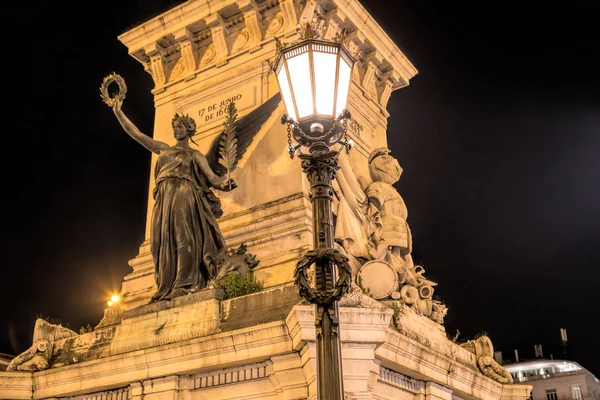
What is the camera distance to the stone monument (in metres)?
10.2

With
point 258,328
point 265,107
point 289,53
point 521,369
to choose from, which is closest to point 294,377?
point 258,328

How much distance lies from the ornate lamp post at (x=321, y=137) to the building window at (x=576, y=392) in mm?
60410

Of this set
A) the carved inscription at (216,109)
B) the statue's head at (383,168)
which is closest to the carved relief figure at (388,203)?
the statue's head at (383,168)

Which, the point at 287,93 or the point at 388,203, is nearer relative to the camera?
the point at 287,93

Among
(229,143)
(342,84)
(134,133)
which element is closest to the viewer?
(342,84)

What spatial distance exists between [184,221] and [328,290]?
20.5 ft

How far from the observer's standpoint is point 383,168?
14.8 meters

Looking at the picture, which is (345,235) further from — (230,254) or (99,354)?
(99,354)

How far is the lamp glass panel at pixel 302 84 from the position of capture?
6309 mm

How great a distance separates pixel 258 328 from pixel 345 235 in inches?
130

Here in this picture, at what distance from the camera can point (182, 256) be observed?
11.8 metres

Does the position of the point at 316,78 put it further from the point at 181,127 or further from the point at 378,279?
the point at 181,127

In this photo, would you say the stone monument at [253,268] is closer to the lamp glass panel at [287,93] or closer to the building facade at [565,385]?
the lamp glass panel at [287,93]

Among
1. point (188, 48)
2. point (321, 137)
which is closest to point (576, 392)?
point (188, 48)
